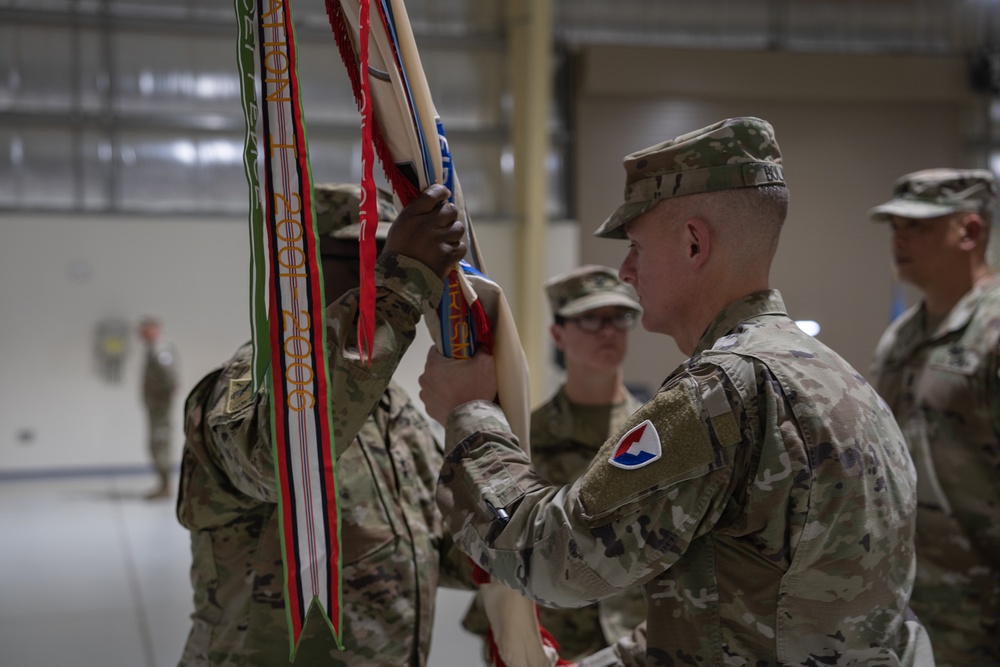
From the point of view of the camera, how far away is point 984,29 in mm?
6137

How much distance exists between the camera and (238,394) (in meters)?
1.52

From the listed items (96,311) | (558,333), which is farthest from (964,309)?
(96,311)

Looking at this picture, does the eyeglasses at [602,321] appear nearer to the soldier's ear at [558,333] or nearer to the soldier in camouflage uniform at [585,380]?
the soldier in camouflage uniform at [585,380]

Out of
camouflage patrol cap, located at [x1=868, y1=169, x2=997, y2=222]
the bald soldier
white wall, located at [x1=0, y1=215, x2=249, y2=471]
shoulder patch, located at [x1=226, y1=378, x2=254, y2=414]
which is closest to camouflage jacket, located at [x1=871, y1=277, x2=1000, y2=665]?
camouflage patrol cap, located at [x1=868, y1=169, x2=997, y2=222]

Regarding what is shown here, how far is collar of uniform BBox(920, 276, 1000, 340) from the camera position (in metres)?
2.75

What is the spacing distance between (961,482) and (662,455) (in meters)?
1.84

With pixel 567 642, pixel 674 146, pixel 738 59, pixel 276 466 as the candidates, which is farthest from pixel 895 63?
pixel 276 466

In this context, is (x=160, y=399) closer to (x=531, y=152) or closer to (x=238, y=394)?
(x=531, y=152)

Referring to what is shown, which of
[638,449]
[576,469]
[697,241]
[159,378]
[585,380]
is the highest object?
[697,241]

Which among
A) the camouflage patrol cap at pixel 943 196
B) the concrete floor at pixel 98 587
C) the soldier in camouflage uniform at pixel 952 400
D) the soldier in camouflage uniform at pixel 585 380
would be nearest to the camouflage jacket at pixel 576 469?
the soldier in camouflage uniform at pixel 585 380

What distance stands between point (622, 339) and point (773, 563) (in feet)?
5.40

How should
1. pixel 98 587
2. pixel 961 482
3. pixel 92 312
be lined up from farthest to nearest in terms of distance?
pixel 92 312
pixel 98 587
pixel 961 482

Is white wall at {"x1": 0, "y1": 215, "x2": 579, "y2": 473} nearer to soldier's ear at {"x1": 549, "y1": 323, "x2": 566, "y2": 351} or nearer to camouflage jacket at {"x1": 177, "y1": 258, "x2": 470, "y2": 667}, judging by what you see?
soldier's ear at {"x1": 549, "y1": 323, "x2": 566, "y2": 351}

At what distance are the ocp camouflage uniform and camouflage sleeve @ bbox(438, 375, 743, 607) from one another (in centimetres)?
726
